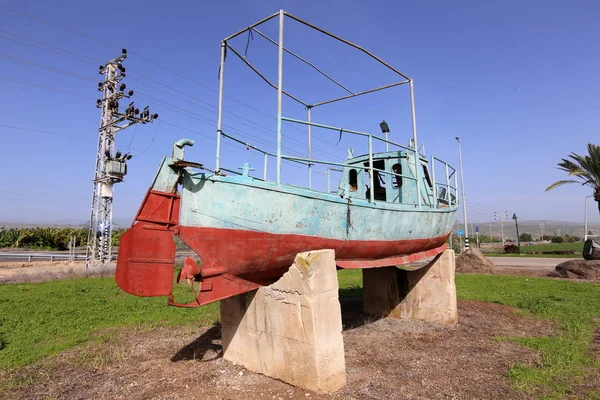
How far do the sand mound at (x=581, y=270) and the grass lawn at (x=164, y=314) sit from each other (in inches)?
70.5

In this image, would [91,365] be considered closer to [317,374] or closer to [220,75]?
[317,374]

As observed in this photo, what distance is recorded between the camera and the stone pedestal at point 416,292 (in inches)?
345

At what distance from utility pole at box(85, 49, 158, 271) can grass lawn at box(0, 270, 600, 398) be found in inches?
168

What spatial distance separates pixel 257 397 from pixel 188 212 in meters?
2.75

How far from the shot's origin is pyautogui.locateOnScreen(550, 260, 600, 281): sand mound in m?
16.2

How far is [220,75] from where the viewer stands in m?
5.97

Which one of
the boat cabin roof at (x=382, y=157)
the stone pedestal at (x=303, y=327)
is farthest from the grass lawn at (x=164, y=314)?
the boat cabin roof at (x=382, y=157)

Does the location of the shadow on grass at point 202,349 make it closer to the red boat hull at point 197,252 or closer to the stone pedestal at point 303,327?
the stone pedestal at point 303,327

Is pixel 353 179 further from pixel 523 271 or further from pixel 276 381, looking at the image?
pixel 523 271

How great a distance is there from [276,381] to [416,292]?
200 inches

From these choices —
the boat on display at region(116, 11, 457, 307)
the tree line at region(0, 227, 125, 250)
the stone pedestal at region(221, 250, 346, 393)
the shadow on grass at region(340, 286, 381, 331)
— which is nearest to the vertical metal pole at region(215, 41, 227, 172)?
the boat on display at region(116, 11, 457, 307)

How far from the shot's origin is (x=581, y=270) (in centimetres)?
1648

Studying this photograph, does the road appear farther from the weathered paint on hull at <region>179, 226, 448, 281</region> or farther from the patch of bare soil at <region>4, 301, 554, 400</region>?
the weathered paint on hull at <region>179, 226, 448, 281</region>

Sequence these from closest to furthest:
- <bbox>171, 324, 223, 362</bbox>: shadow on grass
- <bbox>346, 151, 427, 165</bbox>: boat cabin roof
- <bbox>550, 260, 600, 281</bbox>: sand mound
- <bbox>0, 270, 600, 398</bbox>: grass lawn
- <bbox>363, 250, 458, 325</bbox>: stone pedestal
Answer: <bbox>0, 270, 600, 398</bbox>: grass lawn
<bbox>171, 324, 223, 362</bbox>: shadow on grass
<bbox>346, 151, 427, 165</bbox>: boat cabin roof
<bbox>363, 250, 458, 325</bbox>: stone pedestal
<bbox>550, 260, 600, 281</bbox>: sand mound
